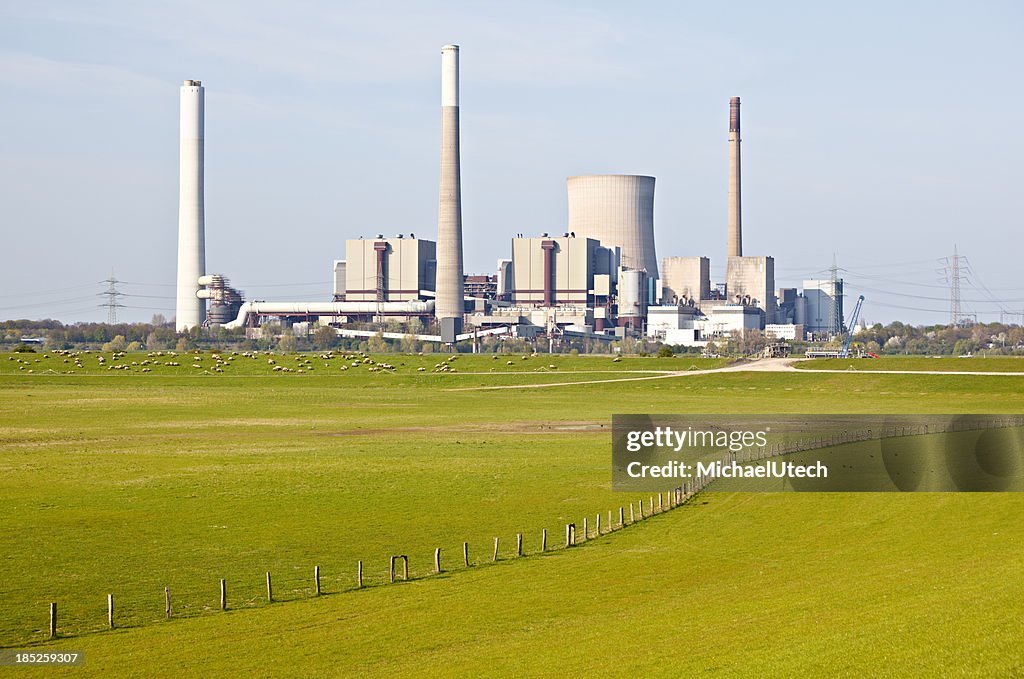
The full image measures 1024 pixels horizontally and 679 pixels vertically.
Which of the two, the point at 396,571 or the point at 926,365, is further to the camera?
the point at 926,365

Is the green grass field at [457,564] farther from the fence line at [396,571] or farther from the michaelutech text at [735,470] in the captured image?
the michaelutech text at [735,470]

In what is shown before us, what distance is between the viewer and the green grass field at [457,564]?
2288cm

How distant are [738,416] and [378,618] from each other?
2339 inches

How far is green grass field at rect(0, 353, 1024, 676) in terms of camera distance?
22.9 m

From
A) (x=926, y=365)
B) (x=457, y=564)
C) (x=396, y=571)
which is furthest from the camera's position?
(x=926, y=365)

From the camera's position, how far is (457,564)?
112 feet

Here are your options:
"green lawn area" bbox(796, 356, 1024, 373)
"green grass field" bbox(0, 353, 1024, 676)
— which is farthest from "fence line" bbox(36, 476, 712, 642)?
"green lawn area" bbox(796, 356, 1024, 373)

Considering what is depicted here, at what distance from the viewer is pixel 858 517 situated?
132 feet

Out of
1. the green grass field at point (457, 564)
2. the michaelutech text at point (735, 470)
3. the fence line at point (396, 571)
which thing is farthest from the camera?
the michaelutech text at point (735, 470)

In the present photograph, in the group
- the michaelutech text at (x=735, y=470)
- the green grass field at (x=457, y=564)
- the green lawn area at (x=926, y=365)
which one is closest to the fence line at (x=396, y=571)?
the green grass field at (x=457, y=564)

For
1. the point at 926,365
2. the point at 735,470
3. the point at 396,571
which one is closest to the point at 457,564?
the point at 396,571

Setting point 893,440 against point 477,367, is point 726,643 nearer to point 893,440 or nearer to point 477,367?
point 893,440

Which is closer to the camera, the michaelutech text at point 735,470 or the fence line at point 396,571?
the fence line at point 396,571

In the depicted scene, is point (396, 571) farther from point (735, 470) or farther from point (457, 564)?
point (735, 470)
